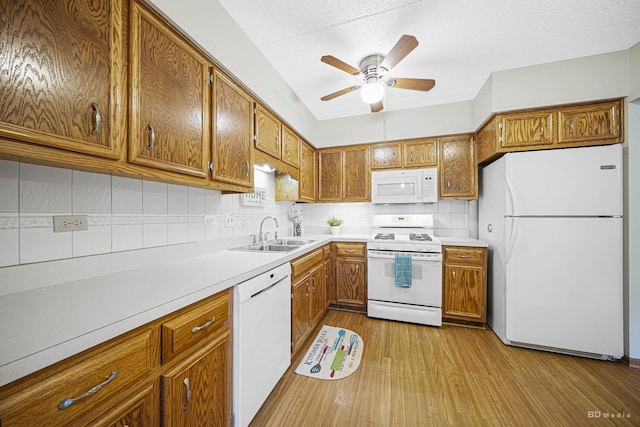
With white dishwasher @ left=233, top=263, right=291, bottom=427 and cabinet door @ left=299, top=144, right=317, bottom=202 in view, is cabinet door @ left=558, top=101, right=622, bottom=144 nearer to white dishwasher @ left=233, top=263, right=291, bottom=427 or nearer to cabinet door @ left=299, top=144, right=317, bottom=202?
cabinet door @ left=299, top=144, right=317, bottom=202

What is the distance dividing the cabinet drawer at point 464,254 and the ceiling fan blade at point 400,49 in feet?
6.32

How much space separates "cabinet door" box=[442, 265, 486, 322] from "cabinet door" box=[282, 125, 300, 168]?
81.6 inches

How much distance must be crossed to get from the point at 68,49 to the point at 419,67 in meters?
2.39

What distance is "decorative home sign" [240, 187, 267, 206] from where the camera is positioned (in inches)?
88.5

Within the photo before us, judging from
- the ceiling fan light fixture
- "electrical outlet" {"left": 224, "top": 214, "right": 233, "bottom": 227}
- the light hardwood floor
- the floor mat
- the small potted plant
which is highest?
the ceiling fan light fixture

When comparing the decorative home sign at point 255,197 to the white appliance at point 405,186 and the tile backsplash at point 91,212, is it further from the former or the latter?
the white appliance at point 405,186

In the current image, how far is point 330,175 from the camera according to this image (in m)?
3.38

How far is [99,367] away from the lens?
0.66 meters

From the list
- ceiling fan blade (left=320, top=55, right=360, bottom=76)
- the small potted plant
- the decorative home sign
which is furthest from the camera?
the small potted plant

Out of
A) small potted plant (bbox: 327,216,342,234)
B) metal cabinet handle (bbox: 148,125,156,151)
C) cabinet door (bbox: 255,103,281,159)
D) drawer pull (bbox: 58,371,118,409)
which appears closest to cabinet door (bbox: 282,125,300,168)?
cabinet door (bbox: 255,103,281,159)

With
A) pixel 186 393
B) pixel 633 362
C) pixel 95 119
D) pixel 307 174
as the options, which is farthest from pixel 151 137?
pixel 633 362

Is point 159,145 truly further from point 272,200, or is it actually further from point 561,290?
point 561,290

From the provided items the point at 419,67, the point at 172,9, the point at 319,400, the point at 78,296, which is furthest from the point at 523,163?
the point at 78,296

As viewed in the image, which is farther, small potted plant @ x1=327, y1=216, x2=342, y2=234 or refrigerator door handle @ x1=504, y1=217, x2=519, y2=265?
small potted plant @ x1=327, y1=216, x2=342, y2=234
